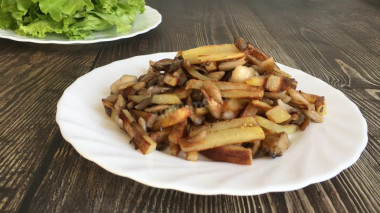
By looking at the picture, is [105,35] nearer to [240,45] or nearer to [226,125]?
[240,45]

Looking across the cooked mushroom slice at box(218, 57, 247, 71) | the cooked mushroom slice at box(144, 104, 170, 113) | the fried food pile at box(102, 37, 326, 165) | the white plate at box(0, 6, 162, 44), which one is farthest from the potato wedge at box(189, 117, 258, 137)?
the white plate at box(0, 6, 162, 44)

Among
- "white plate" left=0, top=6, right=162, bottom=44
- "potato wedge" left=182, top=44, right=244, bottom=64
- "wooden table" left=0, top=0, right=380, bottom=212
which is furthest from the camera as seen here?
"white plate" left=0, top=6, right=162, bottom=44

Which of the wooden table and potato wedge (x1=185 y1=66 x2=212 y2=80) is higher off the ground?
potato wedge (x1=185 y1=66 x2=212 y2=80)

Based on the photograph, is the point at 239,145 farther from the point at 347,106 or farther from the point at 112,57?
the point at 112,57

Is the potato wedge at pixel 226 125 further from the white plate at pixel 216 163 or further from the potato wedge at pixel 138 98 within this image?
the potato wedge at pixel 138 98

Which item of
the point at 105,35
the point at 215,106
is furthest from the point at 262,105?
the point at 105,35

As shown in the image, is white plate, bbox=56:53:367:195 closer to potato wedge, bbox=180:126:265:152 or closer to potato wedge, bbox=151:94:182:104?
potato wedge, bbox=180:126:265:152

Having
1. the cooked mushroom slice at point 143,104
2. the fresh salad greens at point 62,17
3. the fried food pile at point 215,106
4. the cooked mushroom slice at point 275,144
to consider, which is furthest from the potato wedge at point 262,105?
the fresh salad greens at point 62,17
